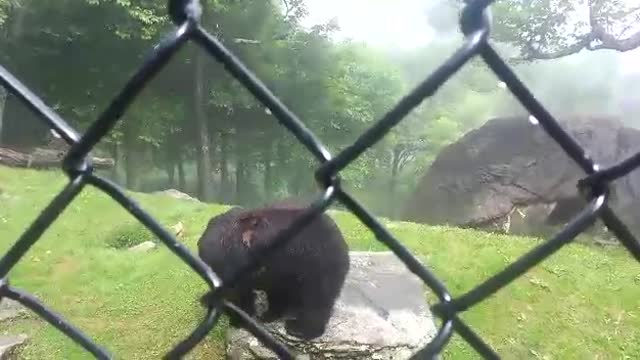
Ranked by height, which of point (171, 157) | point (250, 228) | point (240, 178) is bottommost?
point (240, 178)

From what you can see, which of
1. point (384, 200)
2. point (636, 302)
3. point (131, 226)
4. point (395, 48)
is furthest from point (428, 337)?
point (384, 200)

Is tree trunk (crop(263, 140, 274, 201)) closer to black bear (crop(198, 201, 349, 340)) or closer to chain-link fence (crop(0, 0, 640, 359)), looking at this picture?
black bear (crop(198, 201, 349, 340))

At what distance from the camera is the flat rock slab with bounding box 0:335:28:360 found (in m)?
3.15

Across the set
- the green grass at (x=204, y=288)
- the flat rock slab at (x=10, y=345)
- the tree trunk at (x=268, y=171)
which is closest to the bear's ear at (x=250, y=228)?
the green grass at (x=204, y=288)

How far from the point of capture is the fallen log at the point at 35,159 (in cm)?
814

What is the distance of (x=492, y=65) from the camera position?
0.41 metres

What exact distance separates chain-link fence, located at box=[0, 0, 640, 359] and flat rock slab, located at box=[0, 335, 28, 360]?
2.97 metres

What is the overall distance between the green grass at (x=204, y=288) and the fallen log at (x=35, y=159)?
254cm

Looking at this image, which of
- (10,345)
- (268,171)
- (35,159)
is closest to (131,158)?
(35,159)

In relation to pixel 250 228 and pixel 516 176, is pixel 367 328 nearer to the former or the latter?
pixel 250 228

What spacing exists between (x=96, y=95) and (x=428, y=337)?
7.11 m

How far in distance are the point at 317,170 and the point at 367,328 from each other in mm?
2593

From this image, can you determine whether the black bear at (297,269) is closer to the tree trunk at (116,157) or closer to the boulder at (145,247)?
the boulder at (145,247)

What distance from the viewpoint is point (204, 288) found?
3.96m
